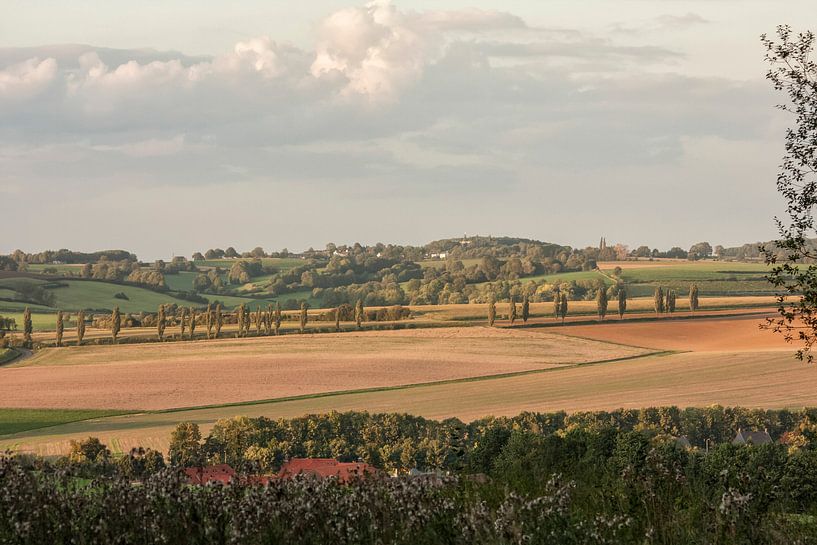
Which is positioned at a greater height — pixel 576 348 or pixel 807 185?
pixel 807 185

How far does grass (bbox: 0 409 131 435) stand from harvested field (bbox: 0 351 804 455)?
209 cm

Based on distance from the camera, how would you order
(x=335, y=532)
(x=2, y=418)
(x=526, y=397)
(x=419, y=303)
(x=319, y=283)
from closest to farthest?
1. (x=335, y=532)
2. (x=2, y=418)
3. (x=526, y=397)
4. (x=419, y=303)
5. (x=319, y=283)

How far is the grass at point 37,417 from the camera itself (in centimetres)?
8150

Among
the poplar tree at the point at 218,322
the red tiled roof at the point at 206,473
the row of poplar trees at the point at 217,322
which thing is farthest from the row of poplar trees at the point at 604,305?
the red tiled roof at the point at 206,473

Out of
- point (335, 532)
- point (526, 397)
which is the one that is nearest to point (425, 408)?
point (526, 397)

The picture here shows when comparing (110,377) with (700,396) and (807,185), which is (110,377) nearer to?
(700,396)

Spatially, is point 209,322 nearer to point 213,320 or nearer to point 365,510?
point 213,320

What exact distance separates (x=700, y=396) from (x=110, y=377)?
59923mm

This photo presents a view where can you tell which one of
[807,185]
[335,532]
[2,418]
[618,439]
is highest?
[807,185]

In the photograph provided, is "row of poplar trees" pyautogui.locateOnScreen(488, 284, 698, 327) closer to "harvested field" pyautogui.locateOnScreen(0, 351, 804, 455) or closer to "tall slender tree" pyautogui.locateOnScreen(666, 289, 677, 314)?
→ "tall slender tree" pyautogui.locateOnScreen(666, 289, 677, 314)

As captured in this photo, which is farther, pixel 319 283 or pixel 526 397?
pixel 319 283

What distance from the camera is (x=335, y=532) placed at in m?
10.0

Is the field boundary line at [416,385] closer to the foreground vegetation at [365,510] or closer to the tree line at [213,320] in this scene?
the tree line at [213,320]

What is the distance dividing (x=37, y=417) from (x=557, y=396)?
4623cm
